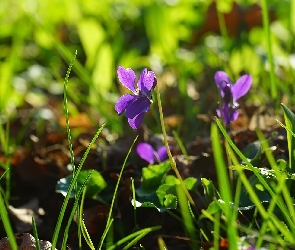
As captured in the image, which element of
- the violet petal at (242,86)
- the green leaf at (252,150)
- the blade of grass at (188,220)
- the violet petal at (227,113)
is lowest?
the blade of grass at (188,220)

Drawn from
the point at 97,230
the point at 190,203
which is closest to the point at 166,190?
the point at 190,203

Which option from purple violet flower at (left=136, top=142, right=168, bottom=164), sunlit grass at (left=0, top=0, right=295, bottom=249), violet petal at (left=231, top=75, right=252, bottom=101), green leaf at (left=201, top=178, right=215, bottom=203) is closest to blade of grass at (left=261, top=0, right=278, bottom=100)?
sunlit grass at (left=0, top=0, right=295, bottom=249)

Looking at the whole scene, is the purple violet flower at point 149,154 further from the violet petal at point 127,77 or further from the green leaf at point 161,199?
the violet petal at point 127,77

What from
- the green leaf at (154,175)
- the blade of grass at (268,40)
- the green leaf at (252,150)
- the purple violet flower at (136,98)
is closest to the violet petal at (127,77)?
the purple violet flower at (136,98)

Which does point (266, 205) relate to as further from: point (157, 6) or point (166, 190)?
point (157, 6)

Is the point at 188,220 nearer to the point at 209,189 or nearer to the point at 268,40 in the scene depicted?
the point at 209,189

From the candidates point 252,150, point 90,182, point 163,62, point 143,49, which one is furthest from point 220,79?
point 143,49
